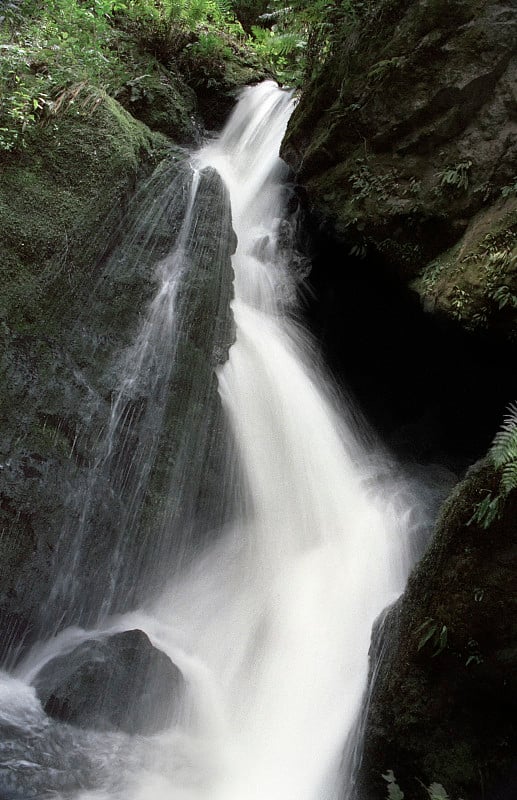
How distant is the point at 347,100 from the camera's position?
21.1ft

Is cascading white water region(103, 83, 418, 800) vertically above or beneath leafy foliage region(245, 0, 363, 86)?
beneath

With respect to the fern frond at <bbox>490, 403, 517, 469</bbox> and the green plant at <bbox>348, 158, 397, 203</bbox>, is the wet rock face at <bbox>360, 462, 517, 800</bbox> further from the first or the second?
the green plant at <bbox>348, 158, 397, 203</bbox>

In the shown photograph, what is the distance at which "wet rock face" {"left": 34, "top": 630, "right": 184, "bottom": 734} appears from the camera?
13.1 ft

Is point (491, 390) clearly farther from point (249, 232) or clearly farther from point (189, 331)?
point (249, 232)

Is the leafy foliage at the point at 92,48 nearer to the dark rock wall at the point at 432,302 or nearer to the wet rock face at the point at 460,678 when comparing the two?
the dark rock wall at the point at 432,302

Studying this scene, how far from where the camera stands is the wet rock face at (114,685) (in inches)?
158

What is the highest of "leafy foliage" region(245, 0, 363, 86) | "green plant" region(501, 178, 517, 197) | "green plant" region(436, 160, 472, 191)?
"leafy foliage" region(245, 0, 363, 86)

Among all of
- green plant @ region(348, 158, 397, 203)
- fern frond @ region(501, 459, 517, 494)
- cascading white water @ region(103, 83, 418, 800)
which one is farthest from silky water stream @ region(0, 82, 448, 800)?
fern frond @ region(501, 459, 517, 494)

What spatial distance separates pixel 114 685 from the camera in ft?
13.6

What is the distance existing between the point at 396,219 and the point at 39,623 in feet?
17.1

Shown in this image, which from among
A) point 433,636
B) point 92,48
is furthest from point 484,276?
point 92,48

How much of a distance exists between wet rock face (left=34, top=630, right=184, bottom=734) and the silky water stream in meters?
0.09

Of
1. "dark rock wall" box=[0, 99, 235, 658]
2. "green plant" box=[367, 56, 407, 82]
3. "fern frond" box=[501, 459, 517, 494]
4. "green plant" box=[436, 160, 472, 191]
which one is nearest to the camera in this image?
"fern frond" box=[501, 459, 517, 494]

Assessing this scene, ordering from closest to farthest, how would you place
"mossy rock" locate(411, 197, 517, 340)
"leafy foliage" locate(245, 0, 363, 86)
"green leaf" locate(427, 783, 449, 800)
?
"green leaf" locate(427, 783, 449, 800), "mossy rock" locate(411, 197, 517, 340), "leafy foliage" locate(245, 0, 363, 86)
